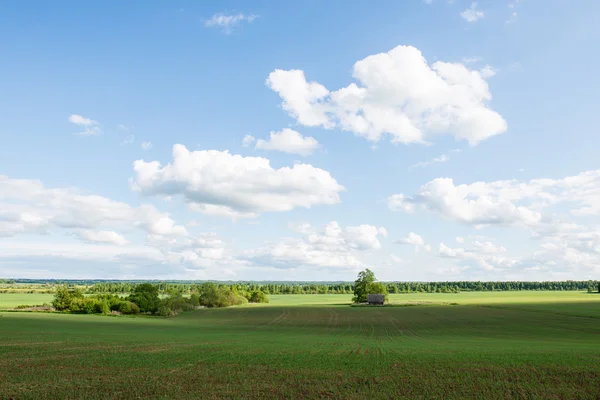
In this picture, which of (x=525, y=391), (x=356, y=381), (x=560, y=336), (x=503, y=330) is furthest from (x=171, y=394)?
(x=503, y=330)

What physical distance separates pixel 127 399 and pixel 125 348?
16.7 metres

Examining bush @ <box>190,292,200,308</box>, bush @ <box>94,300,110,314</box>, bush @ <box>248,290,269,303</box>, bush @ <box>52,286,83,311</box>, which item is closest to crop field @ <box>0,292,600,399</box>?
bush @ <box>94,300,110,314</box>

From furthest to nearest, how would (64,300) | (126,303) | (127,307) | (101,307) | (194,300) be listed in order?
(194,300)
(64,300)
(127,307)
(126,303)
(101,307)

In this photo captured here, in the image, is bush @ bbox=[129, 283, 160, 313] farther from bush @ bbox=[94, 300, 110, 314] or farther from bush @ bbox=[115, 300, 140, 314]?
bush @ bbox=[94, 300, 110, 314]

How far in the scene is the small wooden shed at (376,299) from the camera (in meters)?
131

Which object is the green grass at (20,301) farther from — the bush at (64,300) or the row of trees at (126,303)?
the row of trees at (126,303)

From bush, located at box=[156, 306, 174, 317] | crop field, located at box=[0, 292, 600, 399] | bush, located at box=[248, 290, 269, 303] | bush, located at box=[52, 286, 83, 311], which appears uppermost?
crop field, located at box=[0, 292, 600, 399]

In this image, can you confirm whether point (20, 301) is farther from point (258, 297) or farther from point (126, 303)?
point (258, 297)

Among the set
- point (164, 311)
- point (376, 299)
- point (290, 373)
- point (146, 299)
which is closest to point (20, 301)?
point (146, 299)

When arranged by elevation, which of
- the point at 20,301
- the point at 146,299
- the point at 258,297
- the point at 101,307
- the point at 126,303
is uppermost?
the point at 146,299

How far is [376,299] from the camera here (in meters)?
132

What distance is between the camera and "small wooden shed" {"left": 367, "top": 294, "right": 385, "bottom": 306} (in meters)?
131

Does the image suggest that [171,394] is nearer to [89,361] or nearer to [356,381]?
[356,381]

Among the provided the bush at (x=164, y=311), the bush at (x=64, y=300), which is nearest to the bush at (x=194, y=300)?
the bush at (x=164, y=311)
